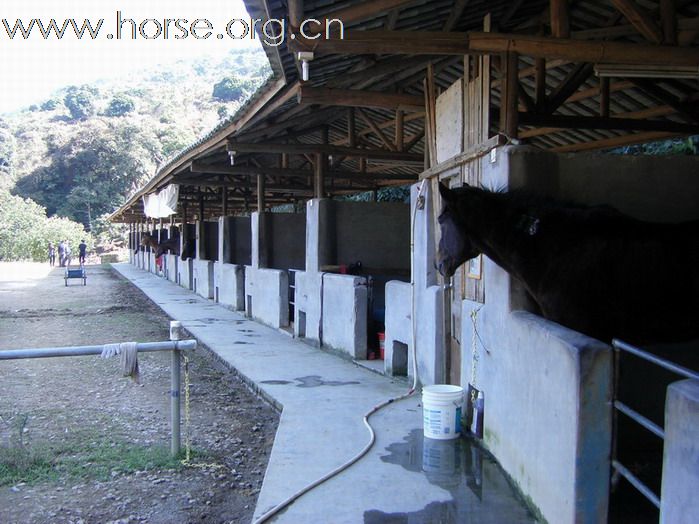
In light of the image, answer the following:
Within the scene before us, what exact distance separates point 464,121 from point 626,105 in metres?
4.34

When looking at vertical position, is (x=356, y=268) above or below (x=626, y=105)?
below

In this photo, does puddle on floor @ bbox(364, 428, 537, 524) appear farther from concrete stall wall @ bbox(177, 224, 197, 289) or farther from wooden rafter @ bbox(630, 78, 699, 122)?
concrete stall wall @ bbox(177, 224, 197, 289)

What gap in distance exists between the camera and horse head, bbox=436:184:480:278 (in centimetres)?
456

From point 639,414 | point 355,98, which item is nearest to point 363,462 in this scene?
point 639,414

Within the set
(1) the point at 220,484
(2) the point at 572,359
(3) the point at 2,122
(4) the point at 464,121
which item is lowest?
(1) the point at 220,484

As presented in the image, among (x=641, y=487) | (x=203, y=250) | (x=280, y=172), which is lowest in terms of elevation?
(x=641, y=487)

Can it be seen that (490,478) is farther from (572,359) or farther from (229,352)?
(229,352)

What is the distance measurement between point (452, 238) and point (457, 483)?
1.71 meters

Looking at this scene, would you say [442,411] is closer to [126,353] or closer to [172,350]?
[172,350]

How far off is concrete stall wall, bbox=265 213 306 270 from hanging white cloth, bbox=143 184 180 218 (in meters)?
3.83

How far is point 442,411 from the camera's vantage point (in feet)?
16.0

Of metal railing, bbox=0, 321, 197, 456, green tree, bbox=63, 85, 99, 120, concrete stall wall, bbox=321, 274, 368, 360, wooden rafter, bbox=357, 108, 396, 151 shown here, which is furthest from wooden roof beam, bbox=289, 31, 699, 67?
green tree, bbox=63, 85, 99, 120

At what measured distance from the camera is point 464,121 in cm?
569

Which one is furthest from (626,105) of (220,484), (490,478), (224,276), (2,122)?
(2,122)
